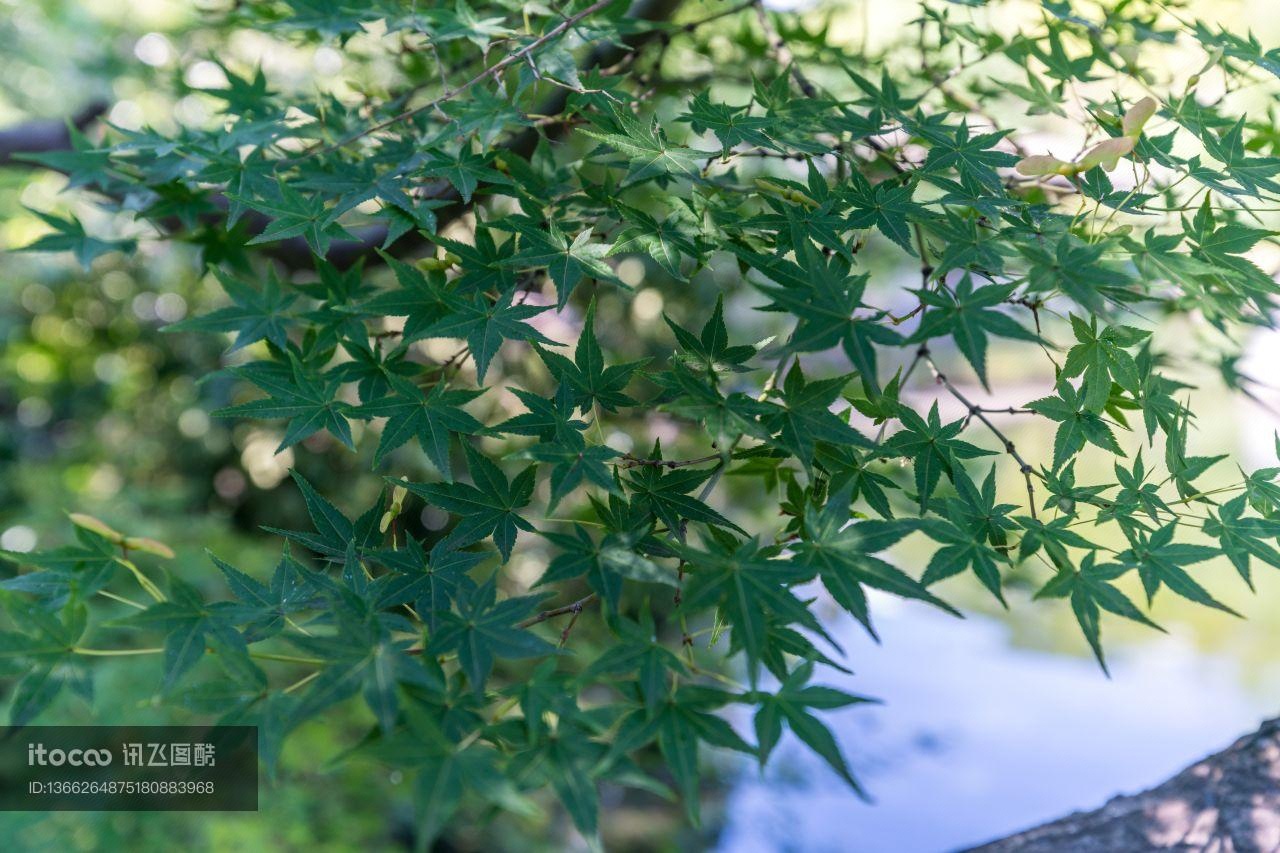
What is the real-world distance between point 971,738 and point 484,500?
2.63m

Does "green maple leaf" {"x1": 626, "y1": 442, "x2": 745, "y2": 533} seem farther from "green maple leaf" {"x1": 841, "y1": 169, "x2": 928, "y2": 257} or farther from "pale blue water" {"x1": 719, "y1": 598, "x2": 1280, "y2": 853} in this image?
"pale blue water" {"x1": 719, "y1": 598, "x2": 1280, "y2": 853}

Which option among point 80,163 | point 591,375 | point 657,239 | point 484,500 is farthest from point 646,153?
point 80,163

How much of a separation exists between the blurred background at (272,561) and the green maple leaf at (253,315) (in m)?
1.05

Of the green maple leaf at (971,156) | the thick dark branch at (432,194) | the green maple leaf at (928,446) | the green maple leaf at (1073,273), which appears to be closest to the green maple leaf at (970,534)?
the green maple leaf at (928,446)

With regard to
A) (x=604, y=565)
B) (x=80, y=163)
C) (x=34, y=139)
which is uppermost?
(x=34, y=139)

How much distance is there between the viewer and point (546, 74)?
2.49 feet

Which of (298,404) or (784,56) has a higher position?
(784,56)

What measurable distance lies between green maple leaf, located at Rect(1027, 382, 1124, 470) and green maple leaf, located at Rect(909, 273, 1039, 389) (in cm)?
13

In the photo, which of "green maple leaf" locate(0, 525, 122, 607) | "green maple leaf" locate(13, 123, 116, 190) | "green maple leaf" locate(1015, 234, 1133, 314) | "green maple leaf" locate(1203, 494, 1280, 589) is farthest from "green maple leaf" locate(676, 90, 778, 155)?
"green maple leaf" locate(13, 123, 116, 190)

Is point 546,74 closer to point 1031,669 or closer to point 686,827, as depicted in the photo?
point 686,827

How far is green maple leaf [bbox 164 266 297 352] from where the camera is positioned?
83 cm

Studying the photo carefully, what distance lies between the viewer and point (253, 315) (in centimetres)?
85

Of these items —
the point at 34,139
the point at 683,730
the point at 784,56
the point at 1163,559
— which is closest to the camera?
the point at 683,730

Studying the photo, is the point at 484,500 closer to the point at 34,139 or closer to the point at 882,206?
the point at 882,206
